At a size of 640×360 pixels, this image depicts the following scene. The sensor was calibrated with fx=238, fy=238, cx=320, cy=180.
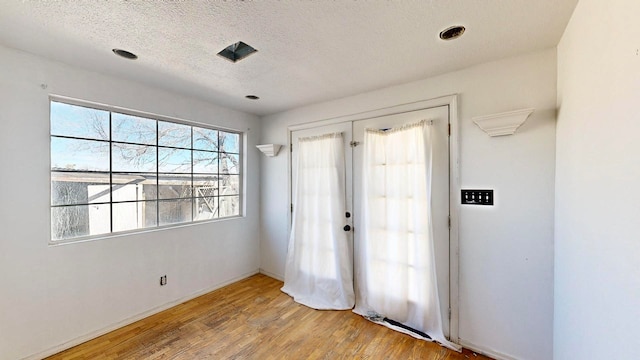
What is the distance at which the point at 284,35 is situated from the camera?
5.41 feet

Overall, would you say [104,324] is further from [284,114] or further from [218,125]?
[284,114]

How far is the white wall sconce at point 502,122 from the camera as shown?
181cm

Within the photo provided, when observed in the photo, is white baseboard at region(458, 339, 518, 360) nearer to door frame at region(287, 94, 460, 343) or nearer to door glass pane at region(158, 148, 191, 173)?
door frame at region(287, 94, 460, 343)

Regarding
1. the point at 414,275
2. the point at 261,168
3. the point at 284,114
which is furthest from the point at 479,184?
the point at 261,168

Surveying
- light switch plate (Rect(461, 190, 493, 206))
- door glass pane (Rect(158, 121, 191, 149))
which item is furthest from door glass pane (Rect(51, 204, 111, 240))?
light switch plate (Rect(461, 190, 493, 206))

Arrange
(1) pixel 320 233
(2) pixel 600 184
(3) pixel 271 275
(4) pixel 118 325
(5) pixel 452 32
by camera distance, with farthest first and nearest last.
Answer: (3) pixel 271 275 → (1) pixel 320 233 → (4) pixel 118 325 → (5) pixel 452 32 → (2) pixel 600 184

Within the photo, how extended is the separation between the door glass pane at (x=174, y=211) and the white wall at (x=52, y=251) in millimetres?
141

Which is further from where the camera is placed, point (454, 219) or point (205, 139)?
point (205, 139)

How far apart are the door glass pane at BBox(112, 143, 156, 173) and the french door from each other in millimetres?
2070

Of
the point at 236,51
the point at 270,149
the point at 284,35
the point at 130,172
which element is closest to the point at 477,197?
the point at 284,35

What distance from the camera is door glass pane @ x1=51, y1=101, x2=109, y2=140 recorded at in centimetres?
212

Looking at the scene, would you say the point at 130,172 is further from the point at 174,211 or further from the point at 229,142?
the point at 229,142

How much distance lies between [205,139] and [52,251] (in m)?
1.83

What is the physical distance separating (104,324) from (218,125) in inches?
96.2
